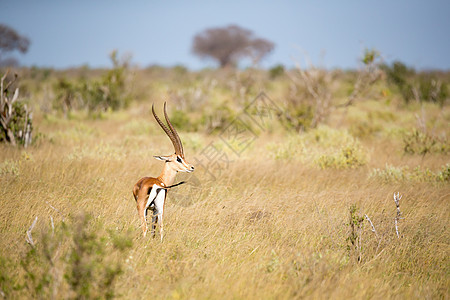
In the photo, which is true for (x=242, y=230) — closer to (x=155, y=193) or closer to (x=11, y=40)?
(x=155, y=193)

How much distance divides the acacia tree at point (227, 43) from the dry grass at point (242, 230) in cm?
4559

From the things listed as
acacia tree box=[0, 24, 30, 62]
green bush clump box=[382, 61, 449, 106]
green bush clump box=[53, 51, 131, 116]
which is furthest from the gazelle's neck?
acacia tree box=[0, 24, 30, 62]

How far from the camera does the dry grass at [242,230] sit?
3.26 metres

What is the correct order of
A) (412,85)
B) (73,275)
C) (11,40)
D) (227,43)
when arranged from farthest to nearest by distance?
(227,43) < (11,40) < (412,85) < (73,275)

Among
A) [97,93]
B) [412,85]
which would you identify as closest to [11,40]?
[97,93]

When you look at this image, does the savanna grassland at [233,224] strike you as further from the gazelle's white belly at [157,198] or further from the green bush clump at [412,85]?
the green bush clump at [412,85]

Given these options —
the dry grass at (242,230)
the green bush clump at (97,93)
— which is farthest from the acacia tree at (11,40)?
the dry grass at (242,230)

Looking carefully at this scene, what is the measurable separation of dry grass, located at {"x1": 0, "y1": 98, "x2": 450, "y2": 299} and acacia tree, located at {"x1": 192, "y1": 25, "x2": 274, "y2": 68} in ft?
150

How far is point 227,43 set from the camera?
51.2m

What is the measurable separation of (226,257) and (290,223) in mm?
1279

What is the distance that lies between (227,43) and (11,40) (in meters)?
28.5

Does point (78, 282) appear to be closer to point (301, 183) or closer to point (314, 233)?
point (314, 233)

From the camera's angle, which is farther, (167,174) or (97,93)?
(97,93)

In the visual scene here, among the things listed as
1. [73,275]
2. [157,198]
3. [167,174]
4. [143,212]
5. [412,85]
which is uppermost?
[412,85]
